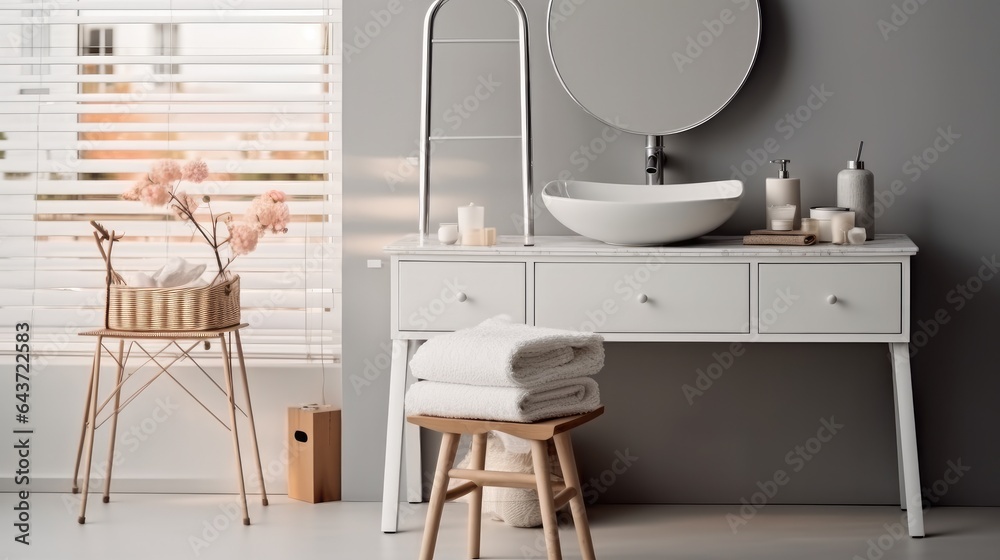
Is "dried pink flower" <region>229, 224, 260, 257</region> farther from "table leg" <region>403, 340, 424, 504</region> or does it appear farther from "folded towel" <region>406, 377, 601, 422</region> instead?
"folded towel" <region>406, 377, 601, 422</region>

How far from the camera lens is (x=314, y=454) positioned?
2762 mm

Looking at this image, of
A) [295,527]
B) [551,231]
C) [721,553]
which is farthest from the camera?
[551,231]

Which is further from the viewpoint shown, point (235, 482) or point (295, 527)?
point (235, 482)

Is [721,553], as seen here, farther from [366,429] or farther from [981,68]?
[981,68]

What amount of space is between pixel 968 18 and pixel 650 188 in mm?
976

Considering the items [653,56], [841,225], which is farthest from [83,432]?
[841,225]

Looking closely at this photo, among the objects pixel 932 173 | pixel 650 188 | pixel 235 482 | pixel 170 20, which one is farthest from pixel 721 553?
pixel 170 20

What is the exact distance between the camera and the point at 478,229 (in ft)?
7.94
